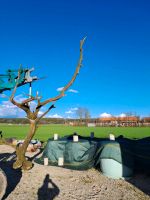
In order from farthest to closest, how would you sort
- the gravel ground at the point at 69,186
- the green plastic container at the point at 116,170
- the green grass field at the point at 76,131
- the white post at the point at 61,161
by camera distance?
1. the green grass field at the point at 76,131
2. the white post at the point at 61,161
3. the green plastic container at the point at 116,170
4. the gravel ground at the point at 69,186

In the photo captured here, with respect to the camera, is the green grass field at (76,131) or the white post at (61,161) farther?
the green grass field at (76,131)

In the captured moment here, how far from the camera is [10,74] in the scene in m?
16.5

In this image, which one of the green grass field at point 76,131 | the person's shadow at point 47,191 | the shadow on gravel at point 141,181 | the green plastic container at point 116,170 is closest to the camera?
the person's shadow at point 47,191

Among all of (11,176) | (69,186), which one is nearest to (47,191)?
(69,186)

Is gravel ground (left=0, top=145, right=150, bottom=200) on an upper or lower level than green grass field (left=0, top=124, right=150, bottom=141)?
lower

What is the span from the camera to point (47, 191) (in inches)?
320

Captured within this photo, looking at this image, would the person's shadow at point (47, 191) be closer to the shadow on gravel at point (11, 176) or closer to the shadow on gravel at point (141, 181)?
the shadow on gravel at point (11, 176)

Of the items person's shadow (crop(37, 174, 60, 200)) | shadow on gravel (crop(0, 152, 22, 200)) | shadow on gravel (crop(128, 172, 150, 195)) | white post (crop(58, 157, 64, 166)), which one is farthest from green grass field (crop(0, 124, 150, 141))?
person's shadow (crop(37, 174, 60, 200))

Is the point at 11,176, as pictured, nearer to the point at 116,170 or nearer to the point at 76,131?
the point at 116,170

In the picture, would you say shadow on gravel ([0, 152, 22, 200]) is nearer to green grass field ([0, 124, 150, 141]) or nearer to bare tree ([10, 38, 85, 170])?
bare tree ([10, 38, 85, 170])

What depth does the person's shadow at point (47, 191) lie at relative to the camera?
24.7ft

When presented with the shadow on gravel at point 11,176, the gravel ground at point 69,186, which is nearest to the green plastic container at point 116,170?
the gravel ground at point 69,186

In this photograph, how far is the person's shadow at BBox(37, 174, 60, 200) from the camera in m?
Result: 7.52

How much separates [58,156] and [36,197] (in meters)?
4.92
